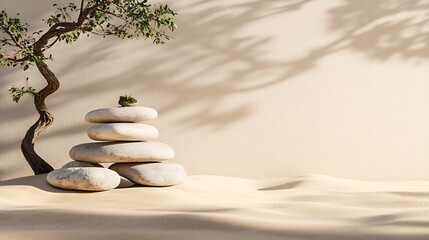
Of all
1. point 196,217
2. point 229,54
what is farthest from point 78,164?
point 196,217

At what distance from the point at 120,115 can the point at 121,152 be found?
0.22 metres

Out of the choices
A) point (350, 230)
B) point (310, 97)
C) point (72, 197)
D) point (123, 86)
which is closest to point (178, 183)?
point (72, 197)

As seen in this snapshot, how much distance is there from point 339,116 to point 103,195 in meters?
1.90

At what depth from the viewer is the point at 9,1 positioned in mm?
3967

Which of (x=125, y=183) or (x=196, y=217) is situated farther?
(x=125, y=183)

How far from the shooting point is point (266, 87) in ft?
13.6

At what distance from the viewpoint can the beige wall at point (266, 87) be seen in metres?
3.98

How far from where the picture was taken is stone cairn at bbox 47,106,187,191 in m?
3.12

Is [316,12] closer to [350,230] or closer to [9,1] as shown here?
[9,1]

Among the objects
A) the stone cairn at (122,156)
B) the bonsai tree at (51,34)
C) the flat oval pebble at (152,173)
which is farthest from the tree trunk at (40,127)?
the flat oval pebble at (152,173)

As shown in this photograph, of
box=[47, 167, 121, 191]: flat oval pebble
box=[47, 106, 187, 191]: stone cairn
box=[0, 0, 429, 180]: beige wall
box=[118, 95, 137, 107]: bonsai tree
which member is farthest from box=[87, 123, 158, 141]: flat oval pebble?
box=[0, 0, 429, 180]: beige wall

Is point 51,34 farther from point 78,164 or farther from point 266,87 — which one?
point 266,87

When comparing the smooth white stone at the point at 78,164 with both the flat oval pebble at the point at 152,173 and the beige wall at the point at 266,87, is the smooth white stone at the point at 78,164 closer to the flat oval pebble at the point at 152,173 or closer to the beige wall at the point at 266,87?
the flat oval pebble at the point at 152,173

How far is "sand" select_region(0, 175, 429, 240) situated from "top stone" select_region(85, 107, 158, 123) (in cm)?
44
